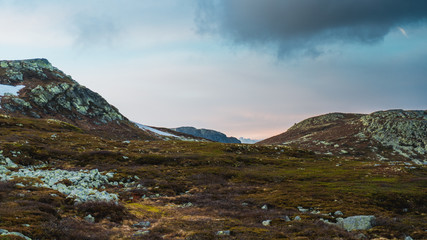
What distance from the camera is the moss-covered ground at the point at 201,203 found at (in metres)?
15.7

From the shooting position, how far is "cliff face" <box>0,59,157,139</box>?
4471 inches

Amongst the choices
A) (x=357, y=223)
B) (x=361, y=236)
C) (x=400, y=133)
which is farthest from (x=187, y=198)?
(x=400, y=133)

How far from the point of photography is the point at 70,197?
20141 mm

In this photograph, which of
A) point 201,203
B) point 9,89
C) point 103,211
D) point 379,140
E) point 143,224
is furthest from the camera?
point 379,140

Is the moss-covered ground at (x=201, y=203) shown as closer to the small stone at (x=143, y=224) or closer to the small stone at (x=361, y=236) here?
the small stone at (x=361, y=236)

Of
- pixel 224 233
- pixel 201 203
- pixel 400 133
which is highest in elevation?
pixel 400 133

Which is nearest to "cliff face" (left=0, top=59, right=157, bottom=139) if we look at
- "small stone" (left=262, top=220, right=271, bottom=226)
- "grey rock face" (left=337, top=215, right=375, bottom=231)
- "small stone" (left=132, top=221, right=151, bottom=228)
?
"small stone" (left=132, top=221, right=151, bottom=228)

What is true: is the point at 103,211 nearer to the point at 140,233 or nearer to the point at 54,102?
the point at 140,233

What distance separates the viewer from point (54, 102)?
127 metres

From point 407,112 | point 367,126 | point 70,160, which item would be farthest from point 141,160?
point 407,112

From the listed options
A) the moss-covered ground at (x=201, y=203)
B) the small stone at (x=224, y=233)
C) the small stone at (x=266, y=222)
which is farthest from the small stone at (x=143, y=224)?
the small stone at (x=266, y=222)

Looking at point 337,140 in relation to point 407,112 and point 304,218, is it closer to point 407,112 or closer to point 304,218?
point 407,112

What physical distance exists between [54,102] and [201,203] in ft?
418

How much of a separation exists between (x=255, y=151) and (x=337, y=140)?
91.1 metres
